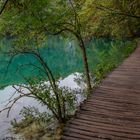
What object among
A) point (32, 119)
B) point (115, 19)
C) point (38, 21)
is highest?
point (38, 21)

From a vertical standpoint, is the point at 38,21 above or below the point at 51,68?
above

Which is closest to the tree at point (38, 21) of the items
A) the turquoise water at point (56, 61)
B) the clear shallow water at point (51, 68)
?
the clear shallow water at point (51, 68)

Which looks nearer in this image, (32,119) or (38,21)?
(38,21)

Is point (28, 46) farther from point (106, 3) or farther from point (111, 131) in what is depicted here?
point (106, 3)

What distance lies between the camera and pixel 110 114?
A: 7465 mm

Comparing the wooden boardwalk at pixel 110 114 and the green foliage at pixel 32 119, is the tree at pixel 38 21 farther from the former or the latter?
the wooden boardwalk at pixel 110 114

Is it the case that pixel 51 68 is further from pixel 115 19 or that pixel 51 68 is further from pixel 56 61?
pixel 115 19

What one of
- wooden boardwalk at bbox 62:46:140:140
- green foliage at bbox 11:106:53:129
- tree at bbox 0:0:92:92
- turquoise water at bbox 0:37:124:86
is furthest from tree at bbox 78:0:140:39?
wooden boardwalk at bbox 62:46:140:140

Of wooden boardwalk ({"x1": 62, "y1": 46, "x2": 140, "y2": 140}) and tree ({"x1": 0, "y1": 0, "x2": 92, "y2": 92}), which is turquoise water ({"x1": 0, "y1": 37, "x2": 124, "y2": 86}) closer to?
tree ({"x1": 0, "y1": 0, "x2": 92, "y2": 92})

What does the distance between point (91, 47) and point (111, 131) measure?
2721 cm

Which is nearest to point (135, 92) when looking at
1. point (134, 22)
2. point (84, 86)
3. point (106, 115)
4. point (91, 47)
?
point (106, 115)

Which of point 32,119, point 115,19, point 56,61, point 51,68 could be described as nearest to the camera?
point 32,119

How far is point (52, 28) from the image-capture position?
11.8m

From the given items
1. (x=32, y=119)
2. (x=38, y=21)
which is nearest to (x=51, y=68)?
(x=32, y=119)
